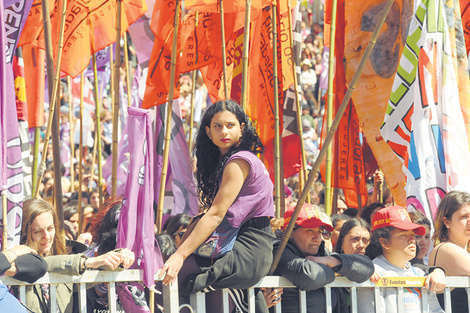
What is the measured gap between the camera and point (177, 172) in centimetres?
629

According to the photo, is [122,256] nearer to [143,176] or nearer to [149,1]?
[143,176]

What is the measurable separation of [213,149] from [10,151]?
38.9 inches

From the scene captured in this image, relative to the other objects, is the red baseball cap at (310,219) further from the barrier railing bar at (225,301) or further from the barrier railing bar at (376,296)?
the barrier railing bar at (225,301)

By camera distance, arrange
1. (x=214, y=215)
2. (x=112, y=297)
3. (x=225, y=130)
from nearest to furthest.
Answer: (x=112, y=297) → (x=214, y=215) → (x=225, y=130)

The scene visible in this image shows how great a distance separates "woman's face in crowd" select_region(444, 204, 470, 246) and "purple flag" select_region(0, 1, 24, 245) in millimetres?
2306

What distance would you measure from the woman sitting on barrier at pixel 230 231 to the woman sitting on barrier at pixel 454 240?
1.12 meters

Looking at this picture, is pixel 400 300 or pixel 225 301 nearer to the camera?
pixel 225 301

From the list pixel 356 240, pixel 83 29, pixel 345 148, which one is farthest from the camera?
pixel 345 148

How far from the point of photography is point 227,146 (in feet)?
11.7

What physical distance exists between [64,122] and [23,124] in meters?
6.45

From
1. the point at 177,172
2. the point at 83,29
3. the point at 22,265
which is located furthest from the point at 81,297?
the point at 177,172

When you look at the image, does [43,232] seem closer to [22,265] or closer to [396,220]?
[22,265]

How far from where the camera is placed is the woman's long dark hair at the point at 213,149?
11.8 feet

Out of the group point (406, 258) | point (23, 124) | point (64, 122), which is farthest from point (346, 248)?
point (64, 122)
